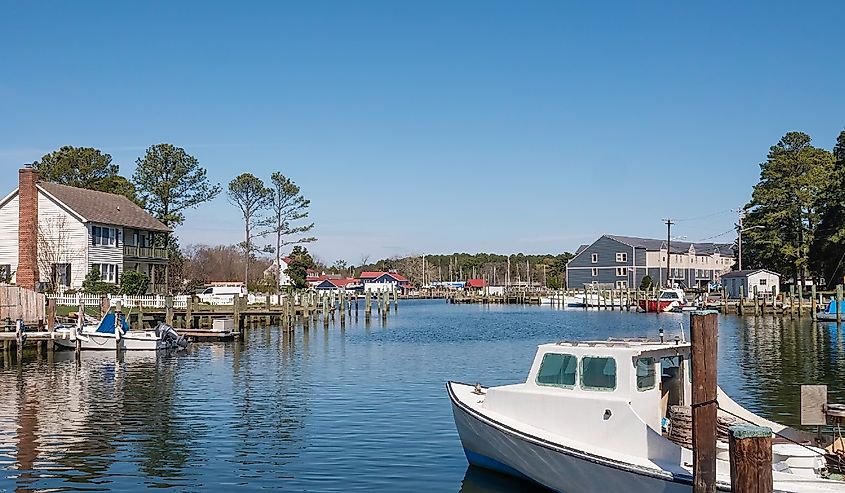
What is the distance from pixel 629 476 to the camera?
12188 mm

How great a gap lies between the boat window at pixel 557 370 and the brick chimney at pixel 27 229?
161ft

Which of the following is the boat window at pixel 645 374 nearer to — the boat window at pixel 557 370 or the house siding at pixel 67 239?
the boat window at pixel 557 370

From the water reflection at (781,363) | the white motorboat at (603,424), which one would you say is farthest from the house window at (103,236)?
the white motorboat at (603,424)

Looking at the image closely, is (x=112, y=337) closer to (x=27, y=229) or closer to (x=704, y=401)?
(x=27, y=229)

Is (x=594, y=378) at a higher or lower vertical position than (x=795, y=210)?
lower

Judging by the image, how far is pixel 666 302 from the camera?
283 feet

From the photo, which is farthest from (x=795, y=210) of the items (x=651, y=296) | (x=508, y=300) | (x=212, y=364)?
(x=212, y=364)

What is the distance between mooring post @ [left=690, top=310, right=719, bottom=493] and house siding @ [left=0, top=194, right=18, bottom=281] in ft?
180

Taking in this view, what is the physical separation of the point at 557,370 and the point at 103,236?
50916 mm

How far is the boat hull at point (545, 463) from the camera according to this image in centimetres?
1209

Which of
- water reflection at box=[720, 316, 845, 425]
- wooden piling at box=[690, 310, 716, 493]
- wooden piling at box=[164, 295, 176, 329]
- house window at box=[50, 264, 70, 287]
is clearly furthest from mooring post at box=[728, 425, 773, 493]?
house window at box=[50, 264, 70, 287]

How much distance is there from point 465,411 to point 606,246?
345 ft

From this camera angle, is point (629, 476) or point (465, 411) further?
point (465, 411)

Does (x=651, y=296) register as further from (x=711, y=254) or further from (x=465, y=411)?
(x=465, y=411)
